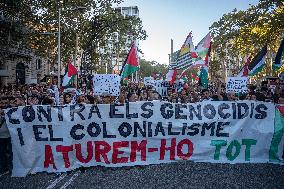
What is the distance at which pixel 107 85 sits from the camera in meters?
10.5

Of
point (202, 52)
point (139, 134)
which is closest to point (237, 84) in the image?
point (202, 52)

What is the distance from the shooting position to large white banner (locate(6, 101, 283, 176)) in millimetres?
7082

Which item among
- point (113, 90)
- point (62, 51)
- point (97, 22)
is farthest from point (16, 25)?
→ point (113, 90)

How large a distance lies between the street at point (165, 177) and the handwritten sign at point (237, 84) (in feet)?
21.5

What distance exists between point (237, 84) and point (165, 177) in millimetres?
8124

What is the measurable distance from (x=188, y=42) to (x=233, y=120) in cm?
677

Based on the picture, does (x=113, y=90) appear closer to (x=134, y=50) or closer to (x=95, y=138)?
(x=134, y=50)

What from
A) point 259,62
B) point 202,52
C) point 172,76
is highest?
point 202,52

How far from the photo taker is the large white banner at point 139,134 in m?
7.08

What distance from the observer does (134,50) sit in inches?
428

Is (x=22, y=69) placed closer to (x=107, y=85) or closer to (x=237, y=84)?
(x=237, y=84)

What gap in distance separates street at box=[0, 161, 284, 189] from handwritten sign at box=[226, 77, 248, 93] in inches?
258

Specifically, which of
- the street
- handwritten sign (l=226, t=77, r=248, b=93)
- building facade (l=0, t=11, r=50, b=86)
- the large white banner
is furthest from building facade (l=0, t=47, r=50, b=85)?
the street

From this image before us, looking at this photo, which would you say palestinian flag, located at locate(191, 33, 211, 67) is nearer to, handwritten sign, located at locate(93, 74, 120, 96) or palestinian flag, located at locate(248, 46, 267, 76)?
palestinian flag, located at locate(248, 46, 267, 76)
